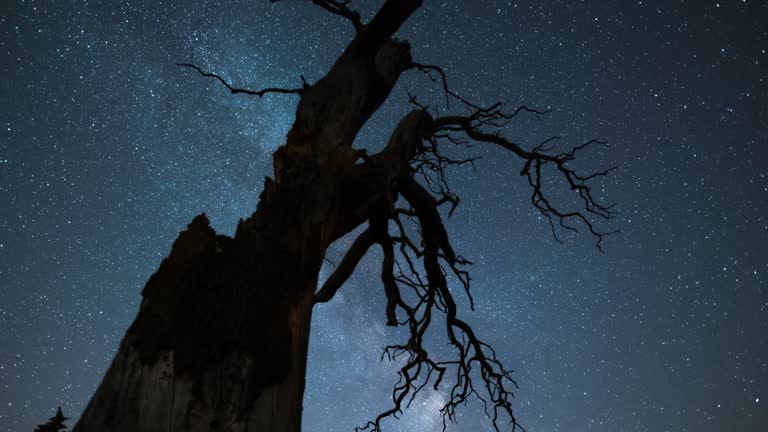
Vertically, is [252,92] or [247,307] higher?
[252,92]

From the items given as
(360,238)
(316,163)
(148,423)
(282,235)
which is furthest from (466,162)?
(148,423)

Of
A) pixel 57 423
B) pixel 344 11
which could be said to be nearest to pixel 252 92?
pixel 344 11

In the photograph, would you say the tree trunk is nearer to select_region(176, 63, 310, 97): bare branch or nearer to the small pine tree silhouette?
select_region(176, 63, 310, 97): bare branch

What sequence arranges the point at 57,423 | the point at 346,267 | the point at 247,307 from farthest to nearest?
the point at 57,423, the point at 346,267, the point at 247,307

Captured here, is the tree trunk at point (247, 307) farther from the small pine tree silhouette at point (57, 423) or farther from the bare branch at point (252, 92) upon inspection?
the small pine tree silhouette at point (57, 423)

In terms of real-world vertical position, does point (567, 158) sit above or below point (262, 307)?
above

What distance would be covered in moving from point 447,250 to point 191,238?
2.98m

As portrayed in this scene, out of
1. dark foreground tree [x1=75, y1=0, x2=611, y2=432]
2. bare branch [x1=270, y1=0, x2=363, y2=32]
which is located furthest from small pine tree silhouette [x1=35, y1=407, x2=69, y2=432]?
bare branch [x1=270, y1=0, x2=363, y2=32]

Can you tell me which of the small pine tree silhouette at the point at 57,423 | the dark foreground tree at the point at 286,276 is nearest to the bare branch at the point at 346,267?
the dark foreground tree at the point at 286,276

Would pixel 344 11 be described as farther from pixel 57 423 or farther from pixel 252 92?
pixel 57 423

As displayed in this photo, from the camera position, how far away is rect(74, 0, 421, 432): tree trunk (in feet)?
8.77

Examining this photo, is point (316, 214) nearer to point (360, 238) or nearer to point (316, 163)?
point (316, 163)

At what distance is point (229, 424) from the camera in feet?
8.81

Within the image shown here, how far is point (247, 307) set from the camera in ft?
9.93
